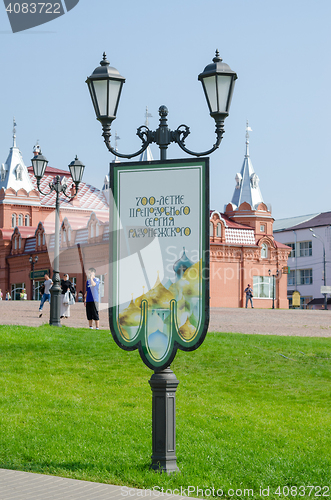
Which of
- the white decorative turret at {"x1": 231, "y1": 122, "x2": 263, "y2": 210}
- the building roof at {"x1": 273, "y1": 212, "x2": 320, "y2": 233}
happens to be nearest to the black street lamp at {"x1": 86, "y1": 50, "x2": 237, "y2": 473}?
the white decorative turret at {"x1": 231, "y1": 122, "x2": 263, "y2": 210}

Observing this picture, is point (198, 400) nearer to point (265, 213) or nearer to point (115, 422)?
point (115, 422)

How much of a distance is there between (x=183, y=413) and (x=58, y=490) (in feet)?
11.9

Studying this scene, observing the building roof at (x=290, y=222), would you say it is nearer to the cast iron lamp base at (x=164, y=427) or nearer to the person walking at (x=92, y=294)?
the person walking at (x=92, y=294)

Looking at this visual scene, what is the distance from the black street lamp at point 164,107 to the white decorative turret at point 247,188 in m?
50.7

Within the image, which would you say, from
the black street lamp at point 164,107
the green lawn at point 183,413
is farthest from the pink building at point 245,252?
the black street lamp at point 164,107

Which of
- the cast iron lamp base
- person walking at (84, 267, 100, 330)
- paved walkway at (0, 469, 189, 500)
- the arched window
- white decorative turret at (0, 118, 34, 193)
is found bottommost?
paved walkway at (0, 469, 189, 500)

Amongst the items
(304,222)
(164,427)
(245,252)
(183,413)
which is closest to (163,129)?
(164,427)

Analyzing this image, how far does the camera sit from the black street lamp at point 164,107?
662 cm

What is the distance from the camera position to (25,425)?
325 inches

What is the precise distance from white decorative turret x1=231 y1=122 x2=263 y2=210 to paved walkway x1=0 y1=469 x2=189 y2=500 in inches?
2049

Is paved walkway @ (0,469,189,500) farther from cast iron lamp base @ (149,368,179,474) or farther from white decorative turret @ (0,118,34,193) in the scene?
white decorative turret @ (0,118,34,193)

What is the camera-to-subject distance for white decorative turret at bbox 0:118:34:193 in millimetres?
62531

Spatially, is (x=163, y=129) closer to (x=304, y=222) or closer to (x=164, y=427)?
(x=164, y=427)

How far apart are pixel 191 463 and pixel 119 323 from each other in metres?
1.66
